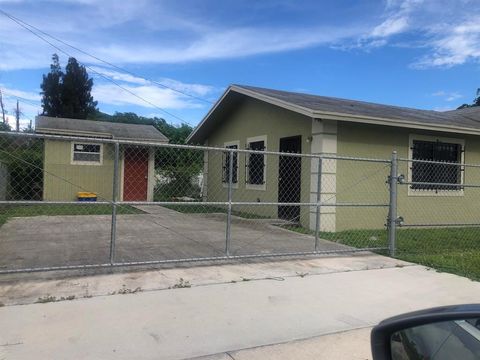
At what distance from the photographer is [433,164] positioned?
13.2 meters

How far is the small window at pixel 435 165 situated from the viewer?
44.8 feet

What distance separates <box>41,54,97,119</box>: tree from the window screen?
2847cm

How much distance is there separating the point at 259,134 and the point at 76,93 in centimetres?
3659

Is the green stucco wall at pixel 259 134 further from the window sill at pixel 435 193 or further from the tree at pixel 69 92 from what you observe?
the tree at pixel 69 92

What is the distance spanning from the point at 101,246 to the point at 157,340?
484cm

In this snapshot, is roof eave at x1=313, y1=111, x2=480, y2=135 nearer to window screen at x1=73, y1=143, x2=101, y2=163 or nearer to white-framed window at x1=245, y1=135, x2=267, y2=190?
white-framed window at x1=245, y1=135, x2=267, y2=190

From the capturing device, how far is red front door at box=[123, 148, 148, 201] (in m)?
21.1

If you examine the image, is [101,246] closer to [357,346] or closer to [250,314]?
[250,314]

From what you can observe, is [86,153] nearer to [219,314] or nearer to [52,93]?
[219,314]

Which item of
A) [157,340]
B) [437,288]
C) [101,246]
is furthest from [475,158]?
[157,340]

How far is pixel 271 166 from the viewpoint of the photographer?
14641mm

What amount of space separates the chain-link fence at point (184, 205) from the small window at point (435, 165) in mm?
1305

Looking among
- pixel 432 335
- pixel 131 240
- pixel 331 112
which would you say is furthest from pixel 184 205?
pixel 432 335

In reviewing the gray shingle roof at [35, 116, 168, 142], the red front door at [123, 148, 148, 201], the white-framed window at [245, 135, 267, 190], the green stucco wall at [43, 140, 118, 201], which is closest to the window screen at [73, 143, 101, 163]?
the green stucco wall at [43, 140, 118, 201]
